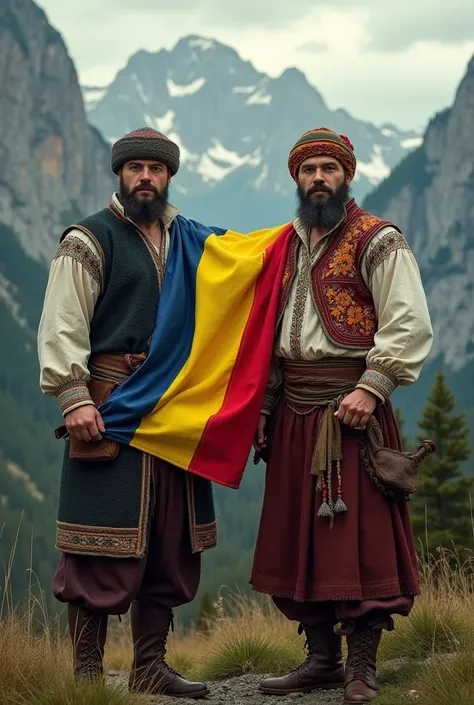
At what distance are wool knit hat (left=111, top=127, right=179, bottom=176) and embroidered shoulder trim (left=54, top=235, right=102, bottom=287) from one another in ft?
1.52

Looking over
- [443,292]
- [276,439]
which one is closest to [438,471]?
[276,439]

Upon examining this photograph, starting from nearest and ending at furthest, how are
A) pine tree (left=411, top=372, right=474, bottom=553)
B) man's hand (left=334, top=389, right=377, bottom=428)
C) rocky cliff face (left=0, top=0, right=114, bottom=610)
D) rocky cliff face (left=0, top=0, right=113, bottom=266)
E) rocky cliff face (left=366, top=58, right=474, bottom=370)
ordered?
man's hand (left=334, top=389, right=377, bottom=428)
pine tree (left=411, top=372, right=474, bottom=553)
rocky cliff face (left=0, top=0, right=114, bottom=610)
rocky cliff face (left=366, top=58, right=474, bottom=370)
rocky cliff face (left=0, top=0, right=113, bottom=266)

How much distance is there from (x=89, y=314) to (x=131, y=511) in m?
0.88

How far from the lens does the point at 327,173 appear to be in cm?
493

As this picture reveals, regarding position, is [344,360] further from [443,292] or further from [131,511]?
[443,292]

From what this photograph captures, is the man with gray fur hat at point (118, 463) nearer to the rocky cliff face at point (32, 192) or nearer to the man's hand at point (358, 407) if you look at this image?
the man's hand at point (358, 407)

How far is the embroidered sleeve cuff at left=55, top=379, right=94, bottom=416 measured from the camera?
183 inches

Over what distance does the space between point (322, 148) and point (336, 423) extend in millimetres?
1241

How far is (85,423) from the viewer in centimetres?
462

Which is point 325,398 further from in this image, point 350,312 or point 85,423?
point 85,423

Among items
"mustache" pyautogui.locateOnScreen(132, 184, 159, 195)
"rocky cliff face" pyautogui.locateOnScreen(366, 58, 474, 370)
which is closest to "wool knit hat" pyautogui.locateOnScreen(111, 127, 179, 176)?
"mustache" pyautogui.locateOnScreen(132, 184, 159, 195)

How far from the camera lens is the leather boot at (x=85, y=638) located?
15.4 ft

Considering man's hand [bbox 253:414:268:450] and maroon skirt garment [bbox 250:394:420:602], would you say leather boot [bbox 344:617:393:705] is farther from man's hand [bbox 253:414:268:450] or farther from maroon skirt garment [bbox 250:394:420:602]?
man's hand [bbox 253:414:268:450]

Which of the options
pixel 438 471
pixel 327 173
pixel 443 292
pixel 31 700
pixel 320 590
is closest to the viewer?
pixel 31 700
